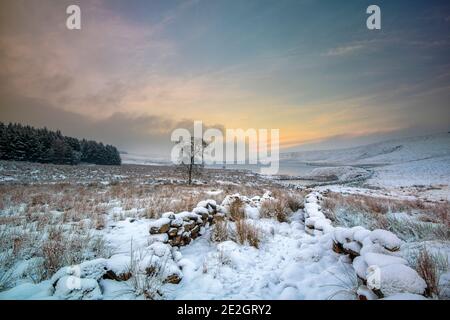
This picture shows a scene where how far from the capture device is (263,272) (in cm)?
339

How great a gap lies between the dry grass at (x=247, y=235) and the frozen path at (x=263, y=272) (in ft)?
0.54

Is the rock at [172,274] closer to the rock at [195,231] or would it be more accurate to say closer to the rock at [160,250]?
the rock at [160,250]

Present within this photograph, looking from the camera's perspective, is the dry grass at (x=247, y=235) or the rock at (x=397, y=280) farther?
the dry grass at (x=247, y=235)

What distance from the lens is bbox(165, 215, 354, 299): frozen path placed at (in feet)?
8.93

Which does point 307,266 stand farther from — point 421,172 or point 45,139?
point 45,139

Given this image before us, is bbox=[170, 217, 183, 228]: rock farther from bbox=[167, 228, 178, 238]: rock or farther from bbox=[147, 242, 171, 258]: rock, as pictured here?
bbox=[147, 242, 171, 258]: rock

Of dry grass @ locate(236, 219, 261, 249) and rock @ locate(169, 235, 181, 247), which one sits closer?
rock @ locate(169, 235, 181, 247)

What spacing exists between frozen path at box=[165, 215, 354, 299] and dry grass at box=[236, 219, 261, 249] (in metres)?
0.16

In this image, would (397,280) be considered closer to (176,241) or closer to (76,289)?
(76,289)

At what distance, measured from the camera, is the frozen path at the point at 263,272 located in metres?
2.72

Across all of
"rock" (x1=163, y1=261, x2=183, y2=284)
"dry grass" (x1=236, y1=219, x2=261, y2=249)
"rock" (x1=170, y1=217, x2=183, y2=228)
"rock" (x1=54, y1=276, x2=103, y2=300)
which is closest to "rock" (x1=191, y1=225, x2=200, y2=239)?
"rock" (x1=170, y1=217, x2=183, y2=228)

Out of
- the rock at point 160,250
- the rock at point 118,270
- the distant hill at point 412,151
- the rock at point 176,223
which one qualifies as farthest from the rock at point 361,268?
the distant hill at point 412,151
